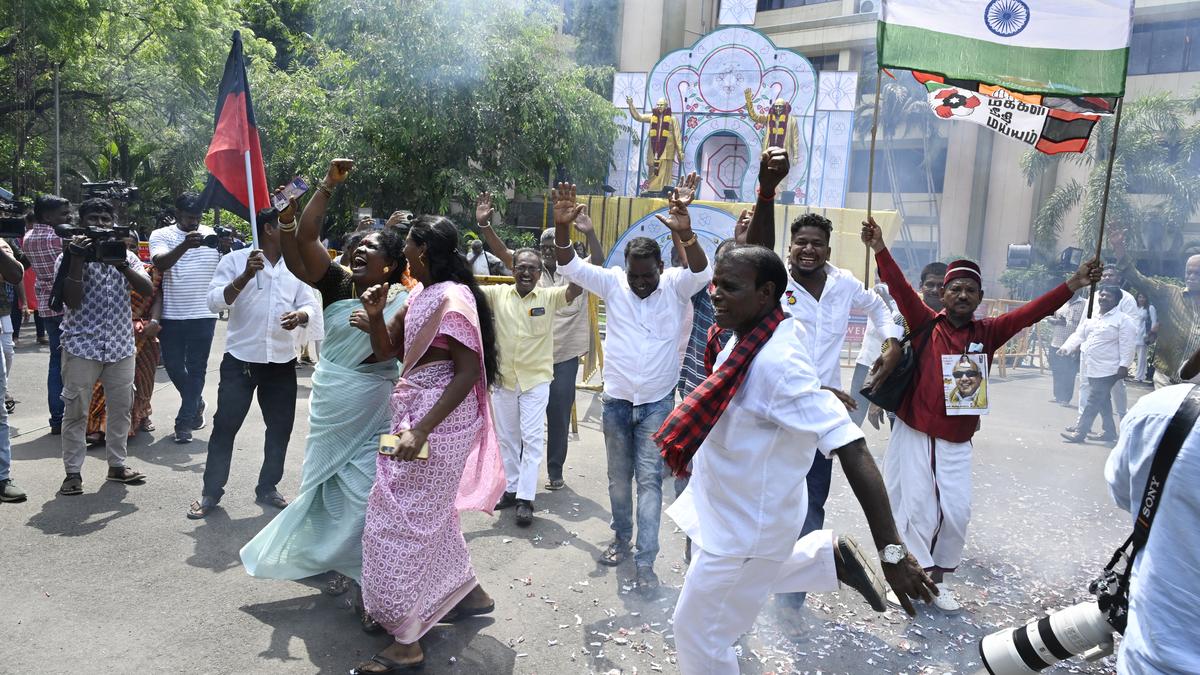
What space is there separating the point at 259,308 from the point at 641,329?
106 inches

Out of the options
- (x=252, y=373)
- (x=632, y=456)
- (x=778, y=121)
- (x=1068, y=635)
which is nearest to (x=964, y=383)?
(x=632, y=456)

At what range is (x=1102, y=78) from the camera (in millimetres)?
4918

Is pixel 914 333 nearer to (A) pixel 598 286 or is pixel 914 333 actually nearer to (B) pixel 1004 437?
(A) pixel 598 286

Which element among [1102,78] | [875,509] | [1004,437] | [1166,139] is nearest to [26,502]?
[875,509]

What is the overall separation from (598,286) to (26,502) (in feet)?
12.6

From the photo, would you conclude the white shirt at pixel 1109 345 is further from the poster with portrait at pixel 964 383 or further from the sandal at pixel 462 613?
the sandal at pixel 462 613

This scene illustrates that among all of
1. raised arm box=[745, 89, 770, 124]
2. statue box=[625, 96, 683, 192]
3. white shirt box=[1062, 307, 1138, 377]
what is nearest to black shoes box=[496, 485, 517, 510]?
white shirt box=[1062, 307, 1138, 377]

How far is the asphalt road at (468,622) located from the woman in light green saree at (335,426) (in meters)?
0.27

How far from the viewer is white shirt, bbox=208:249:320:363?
5504 mm

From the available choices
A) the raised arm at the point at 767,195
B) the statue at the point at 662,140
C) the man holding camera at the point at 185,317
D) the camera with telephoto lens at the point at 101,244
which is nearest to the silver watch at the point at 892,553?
the raised arm at the point at 767,195

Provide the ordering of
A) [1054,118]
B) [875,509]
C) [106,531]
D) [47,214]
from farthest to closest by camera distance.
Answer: [47,214]
[1054,118]
[106,531]
[875,509]

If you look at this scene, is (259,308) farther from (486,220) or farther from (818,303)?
(818,303)

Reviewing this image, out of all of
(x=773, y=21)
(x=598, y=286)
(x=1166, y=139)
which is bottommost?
(x=598, y=286)

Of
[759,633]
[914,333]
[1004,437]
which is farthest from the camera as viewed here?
[1004,437]
